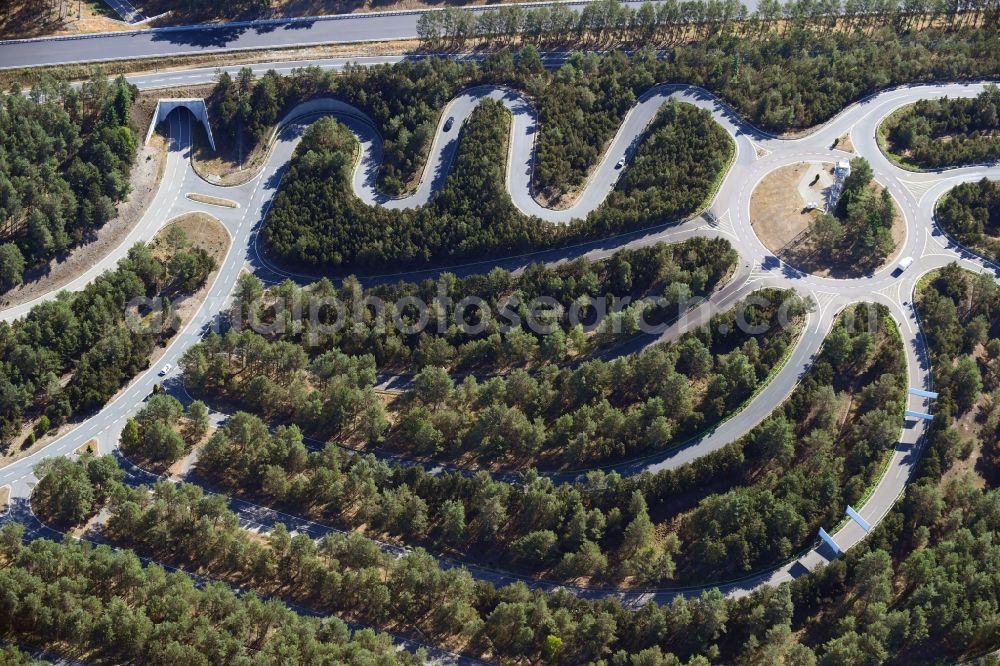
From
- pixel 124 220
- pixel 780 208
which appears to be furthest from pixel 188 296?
pixel 780 208

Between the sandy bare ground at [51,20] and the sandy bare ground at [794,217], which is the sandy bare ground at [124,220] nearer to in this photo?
the sandy bare ground at [51,20]

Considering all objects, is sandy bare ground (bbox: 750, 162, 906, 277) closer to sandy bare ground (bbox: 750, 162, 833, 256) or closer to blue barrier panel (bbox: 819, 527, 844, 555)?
sandy bare ground (bbox: 750, 162, 833, 256)

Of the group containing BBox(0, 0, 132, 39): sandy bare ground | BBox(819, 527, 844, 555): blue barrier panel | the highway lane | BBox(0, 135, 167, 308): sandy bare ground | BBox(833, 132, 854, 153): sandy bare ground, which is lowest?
BBox(819, 527, 844, 555): blue barrier panel

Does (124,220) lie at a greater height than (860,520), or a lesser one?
greater

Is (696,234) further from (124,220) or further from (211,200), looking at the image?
(124,220)

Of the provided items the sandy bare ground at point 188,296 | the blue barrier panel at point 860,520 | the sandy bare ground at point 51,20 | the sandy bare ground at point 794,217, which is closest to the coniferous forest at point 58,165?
the sandy bare ground at point 188,296

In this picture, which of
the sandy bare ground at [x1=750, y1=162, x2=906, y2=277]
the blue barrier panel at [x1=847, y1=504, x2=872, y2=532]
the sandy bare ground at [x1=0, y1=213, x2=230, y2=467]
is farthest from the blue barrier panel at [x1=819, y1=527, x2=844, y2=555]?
the sandy bare ground at [x1=0, y1=213, x2=230, y2=467]
